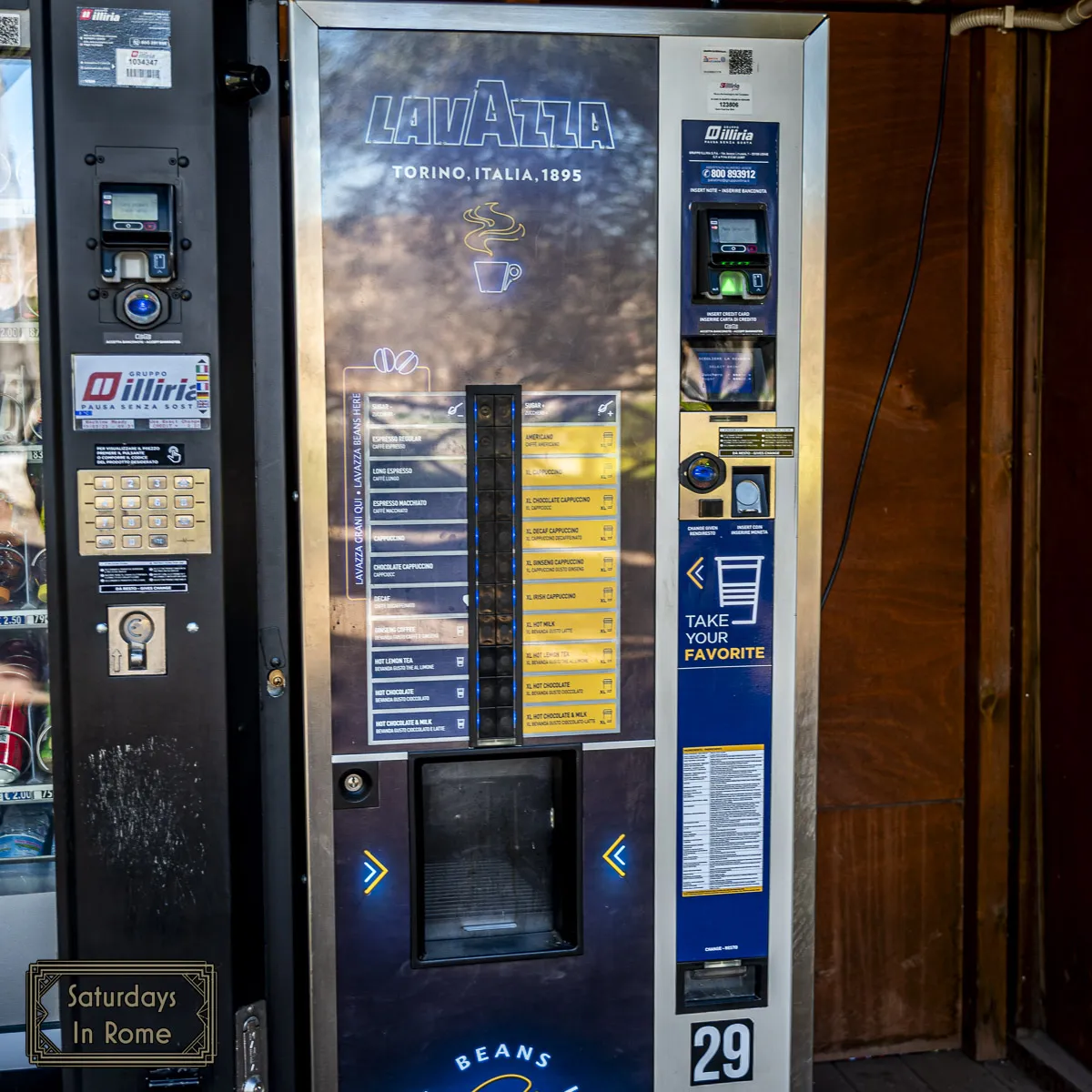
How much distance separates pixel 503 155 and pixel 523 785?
110 centimetres

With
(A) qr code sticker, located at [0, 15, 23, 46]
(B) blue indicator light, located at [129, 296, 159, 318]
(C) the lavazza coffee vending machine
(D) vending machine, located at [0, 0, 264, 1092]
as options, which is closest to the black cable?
(C) the lavazza coffee vending machine

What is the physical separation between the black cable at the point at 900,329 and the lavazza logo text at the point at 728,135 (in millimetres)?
960

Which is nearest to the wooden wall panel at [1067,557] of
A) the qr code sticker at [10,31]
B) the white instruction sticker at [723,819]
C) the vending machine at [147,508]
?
the white instruction sticker at [723,819]

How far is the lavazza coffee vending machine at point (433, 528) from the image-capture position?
1600 mm

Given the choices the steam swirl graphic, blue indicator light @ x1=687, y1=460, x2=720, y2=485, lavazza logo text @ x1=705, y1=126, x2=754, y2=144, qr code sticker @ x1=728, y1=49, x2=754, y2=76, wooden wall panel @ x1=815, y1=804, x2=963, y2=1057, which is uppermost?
qr code sticker @ x1=728, y1=49, x2=754, y2=76

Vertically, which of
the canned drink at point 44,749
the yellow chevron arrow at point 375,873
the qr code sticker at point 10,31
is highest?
the qr code sticker at point 10,31

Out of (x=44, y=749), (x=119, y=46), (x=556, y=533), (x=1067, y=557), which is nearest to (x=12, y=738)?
(x=44, y=749)

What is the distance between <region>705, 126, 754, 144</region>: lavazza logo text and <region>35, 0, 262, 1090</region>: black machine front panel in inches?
31.1

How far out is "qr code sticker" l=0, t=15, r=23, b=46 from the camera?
169 cm

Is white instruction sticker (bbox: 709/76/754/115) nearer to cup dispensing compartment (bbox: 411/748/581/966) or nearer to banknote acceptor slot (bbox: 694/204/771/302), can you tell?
banknote acceptor slot (bbox: 694/204/771/302)

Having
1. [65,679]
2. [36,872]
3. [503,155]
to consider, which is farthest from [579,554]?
[36,872]

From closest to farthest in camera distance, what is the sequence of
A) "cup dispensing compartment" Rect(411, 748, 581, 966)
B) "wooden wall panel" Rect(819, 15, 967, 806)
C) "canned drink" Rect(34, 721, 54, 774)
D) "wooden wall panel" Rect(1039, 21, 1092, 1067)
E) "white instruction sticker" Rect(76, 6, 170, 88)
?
"white instruction sticker" Rect(76, 6, 170, 88), "cup dispensing compartment" Rect(411, 748, 581, 966), "canned drink" Rect(34, 721, 54, 774), "wooden wall panel" Rect(1039, 21, 1092, 1067), "wooden wall panel" Rect(819, 15, 967, 806)

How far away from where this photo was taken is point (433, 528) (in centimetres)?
169

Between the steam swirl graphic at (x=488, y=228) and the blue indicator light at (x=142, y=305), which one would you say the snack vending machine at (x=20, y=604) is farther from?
the steam swirl graphic at (x=488, y=228)
